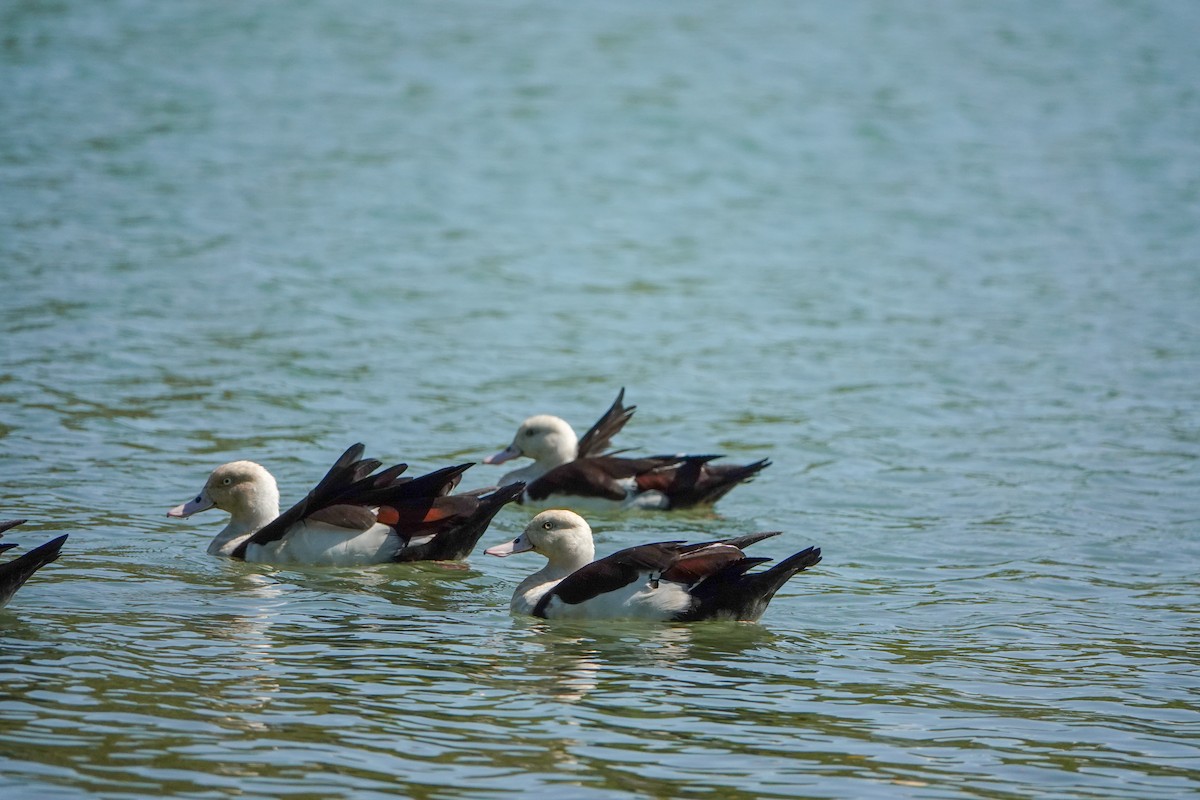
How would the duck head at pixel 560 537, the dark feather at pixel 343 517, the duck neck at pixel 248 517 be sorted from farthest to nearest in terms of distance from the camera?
the duck neck at pixel 248 517 → the dark feather at pixel 343 517 → the duck head at pixel 560 537

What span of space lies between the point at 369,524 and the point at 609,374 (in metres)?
6.38

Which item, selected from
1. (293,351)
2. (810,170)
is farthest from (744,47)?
(293,351)

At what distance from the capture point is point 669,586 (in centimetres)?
847

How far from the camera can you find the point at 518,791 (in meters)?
6.11

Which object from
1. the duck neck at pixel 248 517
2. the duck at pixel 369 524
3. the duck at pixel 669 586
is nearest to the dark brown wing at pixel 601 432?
the duck at pixel 369 524

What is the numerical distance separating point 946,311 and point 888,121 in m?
12.1

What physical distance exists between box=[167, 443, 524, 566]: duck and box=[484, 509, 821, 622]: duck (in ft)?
3.43

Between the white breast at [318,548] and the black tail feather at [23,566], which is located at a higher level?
the black tail feather at [23,566]

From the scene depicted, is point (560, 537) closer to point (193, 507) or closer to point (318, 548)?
point (318, 548)

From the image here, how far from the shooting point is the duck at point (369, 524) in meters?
9.37

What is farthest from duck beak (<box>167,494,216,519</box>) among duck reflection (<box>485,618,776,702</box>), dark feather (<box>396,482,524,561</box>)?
duck reflection (<box>485,618,776,702</box>)

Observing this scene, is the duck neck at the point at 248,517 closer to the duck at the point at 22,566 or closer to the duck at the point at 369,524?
the duck at the point at 369,524

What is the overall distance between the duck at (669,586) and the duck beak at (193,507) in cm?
228

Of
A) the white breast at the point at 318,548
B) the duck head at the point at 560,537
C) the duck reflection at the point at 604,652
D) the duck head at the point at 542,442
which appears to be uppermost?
the duck head at the point at 542,442
